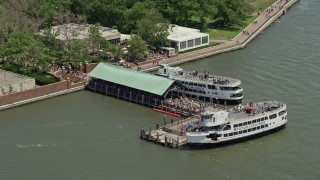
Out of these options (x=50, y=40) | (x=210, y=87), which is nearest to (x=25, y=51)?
(x=50, y=40)

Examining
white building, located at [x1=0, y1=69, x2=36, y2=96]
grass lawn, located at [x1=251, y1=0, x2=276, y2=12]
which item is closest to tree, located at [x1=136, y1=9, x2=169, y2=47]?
white building, located at [x1=0, y1=69, x2=36, y2=96]

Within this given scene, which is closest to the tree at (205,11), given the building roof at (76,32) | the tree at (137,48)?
the building roof at (76,32)

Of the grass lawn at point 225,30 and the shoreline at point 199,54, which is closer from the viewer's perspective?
the shoreline at point 199,54

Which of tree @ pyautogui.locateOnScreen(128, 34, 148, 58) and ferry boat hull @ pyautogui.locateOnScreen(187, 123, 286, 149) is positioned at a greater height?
tree @ pyautogui.locateOnScreen(128, 34, 148, 58)

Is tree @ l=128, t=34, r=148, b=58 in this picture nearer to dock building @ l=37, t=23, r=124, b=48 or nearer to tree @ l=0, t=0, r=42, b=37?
dock building @ l=37, t=23, r=124, b=48

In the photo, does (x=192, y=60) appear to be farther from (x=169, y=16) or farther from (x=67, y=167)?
(x=67, y=167)

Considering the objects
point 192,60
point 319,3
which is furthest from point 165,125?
point 319,3

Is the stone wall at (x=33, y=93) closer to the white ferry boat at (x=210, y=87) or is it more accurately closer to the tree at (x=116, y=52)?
the white ferry boat at (x=210, y=87)
